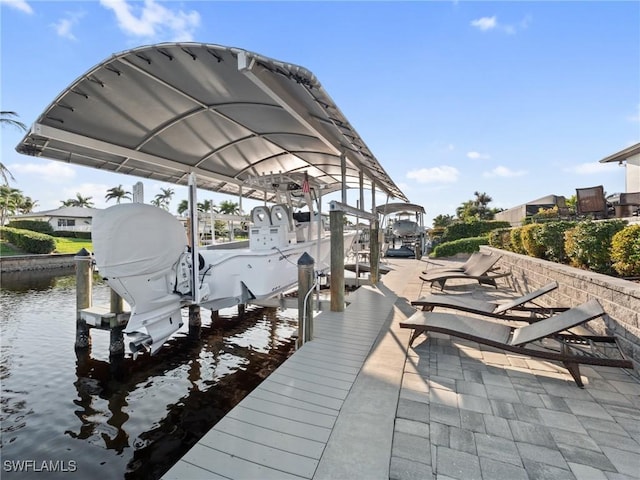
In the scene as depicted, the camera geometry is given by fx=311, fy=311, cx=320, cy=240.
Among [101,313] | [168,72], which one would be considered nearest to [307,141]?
[168,72]

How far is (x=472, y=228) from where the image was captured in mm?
21250

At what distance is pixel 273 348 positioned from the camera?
6809 mm

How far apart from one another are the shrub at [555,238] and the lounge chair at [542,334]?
305cm

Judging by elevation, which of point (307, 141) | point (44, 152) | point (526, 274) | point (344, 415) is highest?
point (307, 141)

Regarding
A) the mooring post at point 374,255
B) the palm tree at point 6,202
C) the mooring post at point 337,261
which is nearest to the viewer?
the mooring post at point 337,261

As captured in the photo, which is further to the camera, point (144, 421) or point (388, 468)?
point (144, 421)

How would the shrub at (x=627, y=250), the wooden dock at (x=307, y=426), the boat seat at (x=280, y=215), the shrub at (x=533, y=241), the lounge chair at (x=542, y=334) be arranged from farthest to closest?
the shrub at (x=533, y=241)
the boat seat at (x=280, y=215)
the shrub at (x=627, y=250)
the lounge chair at (x=542, y=334)
the wooden dock at (x=307, y=426)

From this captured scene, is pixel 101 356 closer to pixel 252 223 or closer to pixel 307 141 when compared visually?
pixel 252 223

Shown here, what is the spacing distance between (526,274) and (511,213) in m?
16.7

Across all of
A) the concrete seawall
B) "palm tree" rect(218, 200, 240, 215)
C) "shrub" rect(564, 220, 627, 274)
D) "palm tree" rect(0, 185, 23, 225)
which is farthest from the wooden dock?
"palm tree" rect(218, 200, 240, 215)

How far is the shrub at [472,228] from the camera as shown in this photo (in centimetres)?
2078

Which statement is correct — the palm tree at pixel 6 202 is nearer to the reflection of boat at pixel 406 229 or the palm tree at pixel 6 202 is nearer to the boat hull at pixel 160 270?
the reflection of boat at pixel 406 229

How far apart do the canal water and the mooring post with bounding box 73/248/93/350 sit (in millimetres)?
293

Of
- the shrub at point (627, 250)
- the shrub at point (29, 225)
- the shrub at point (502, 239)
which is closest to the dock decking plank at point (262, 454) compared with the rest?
the shrub at point (627, 250)
